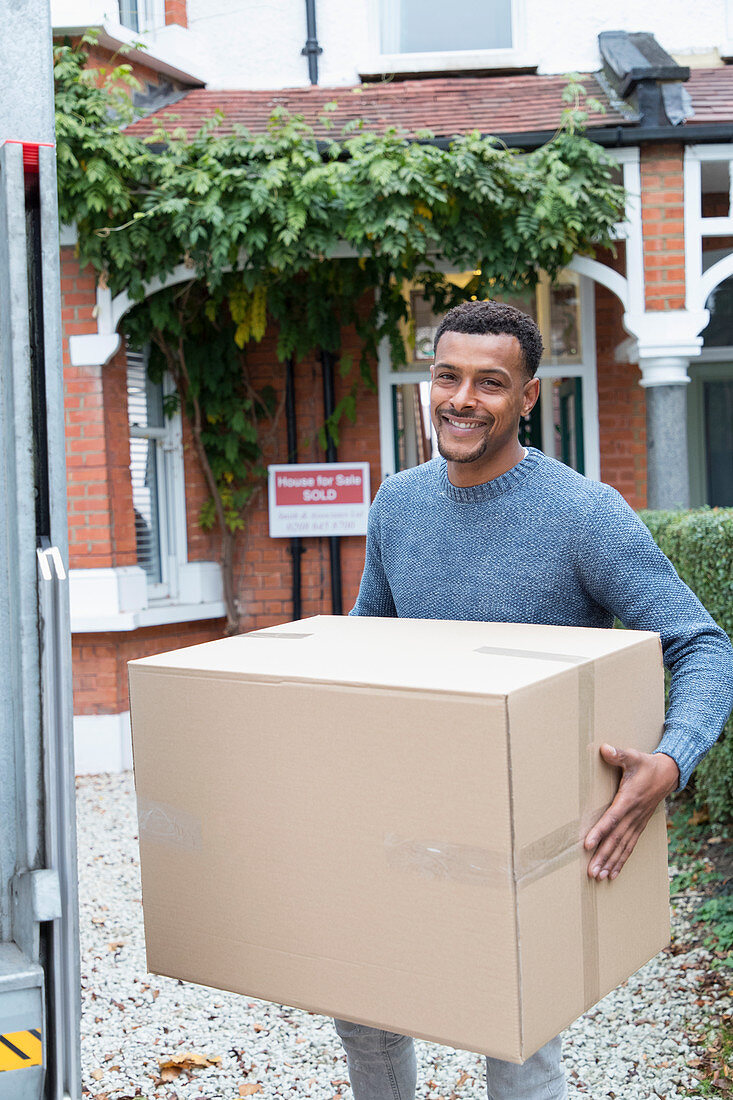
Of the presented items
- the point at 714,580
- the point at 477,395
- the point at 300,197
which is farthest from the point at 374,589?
the point at 300,197

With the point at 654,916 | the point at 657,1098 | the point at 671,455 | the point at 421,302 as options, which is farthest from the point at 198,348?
the point at 654,916

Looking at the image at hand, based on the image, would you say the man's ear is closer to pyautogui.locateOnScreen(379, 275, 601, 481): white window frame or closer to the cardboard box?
the cardboard box

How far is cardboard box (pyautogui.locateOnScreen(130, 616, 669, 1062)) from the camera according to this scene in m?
1.30

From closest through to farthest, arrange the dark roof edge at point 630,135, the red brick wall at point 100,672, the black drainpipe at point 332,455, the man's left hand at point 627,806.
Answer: the man's left hand at point 627,806 → the dark roof edge at point 630,135 → the red brick wall at point 100,672 → the black drainpipe at point 332,455

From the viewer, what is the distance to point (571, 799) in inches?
54.9

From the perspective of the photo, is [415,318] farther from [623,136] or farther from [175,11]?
[175,11]

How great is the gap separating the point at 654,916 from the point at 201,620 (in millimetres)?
5735

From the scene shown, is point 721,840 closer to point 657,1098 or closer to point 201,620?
point 657,1098

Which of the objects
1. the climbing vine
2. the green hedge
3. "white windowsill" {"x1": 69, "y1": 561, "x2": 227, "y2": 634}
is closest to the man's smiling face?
the green hedge

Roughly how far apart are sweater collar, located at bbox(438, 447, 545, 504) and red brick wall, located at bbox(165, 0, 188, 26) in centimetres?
620

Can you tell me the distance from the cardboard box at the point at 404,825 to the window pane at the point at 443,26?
22.1 feet

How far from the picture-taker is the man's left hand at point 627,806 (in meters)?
1.46

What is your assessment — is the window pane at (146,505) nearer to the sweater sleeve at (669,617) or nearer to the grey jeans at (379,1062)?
the grey jeans at (379,1062)

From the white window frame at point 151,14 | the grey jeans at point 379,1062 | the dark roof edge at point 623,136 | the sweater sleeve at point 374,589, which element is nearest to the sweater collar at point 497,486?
the sweater sleeve at point 374,589
